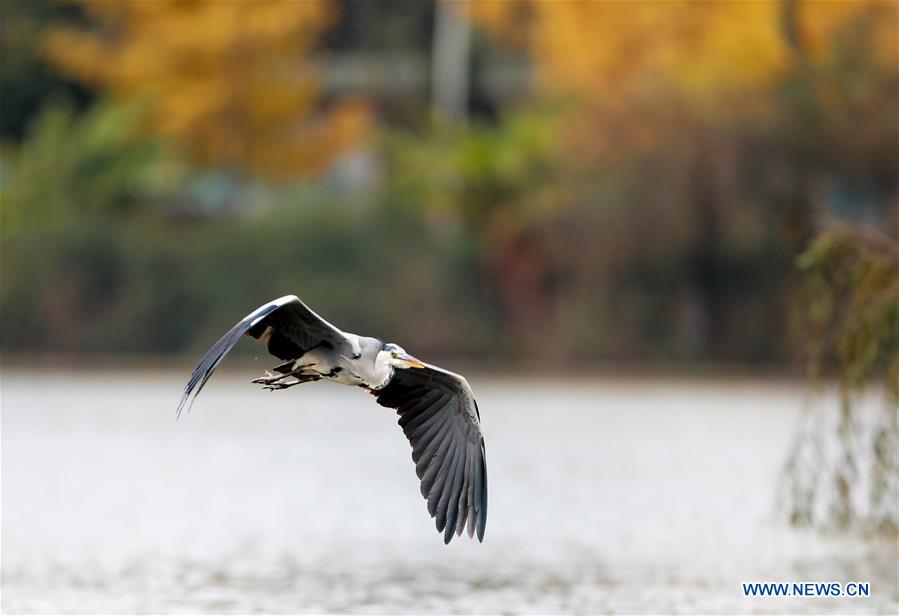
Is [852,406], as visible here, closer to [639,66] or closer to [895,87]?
[895,87]

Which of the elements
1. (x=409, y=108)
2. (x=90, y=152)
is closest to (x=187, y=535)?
(x=90, y=152)

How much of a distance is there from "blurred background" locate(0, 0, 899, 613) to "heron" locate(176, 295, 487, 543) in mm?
9319

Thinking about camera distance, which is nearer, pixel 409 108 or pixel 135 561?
pixel 135 561

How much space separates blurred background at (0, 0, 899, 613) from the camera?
86.5 ft

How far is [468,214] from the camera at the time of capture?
34.5 meters

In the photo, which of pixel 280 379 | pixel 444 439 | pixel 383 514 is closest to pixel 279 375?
pixel 280 379

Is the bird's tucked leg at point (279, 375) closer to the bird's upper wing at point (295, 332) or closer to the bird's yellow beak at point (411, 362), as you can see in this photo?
the bird's upper wing at point (295, 332)

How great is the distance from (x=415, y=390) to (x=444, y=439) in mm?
350

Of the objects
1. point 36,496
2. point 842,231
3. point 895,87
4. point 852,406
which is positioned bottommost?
point 36,496

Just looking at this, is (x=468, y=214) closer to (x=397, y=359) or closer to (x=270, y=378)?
(x=397, y=359)

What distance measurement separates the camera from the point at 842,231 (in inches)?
523

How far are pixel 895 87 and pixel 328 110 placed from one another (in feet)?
59.9

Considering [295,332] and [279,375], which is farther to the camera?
[295,332]

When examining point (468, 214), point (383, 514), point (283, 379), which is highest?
point (468, 214)
